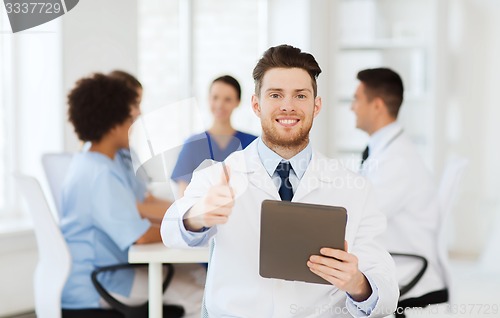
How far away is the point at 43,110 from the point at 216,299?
240 cm

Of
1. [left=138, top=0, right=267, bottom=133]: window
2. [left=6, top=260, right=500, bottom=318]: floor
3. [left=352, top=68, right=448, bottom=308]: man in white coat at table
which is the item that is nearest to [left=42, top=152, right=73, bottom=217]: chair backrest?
[left=6, top=260, right=500, bottom=318]: floor

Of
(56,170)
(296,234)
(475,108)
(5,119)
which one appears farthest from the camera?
(475,108)

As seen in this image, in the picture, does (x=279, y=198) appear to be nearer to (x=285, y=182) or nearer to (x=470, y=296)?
(x=285, y=182)

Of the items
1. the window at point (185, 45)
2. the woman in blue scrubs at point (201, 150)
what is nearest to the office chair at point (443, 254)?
the woman in blue scrubs at point (201, 150)

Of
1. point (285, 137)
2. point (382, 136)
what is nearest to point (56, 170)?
point (382, 136)

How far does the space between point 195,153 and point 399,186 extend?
54.4 inches

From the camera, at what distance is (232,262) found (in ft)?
4.62

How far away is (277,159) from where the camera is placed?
1372mm

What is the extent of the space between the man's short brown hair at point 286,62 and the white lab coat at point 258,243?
15cm

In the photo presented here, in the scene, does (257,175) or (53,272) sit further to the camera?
(53,272)

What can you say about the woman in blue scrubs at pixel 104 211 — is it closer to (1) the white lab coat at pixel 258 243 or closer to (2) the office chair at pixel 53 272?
(2) the office chair at pixel 53 272

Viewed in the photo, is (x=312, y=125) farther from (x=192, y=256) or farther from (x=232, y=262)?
(x=192, y=256)

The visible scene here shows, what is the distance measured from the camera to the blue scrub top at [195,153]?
1339mm

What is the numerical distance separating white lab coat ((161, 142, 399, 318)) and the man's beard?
0.06 m
